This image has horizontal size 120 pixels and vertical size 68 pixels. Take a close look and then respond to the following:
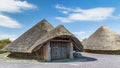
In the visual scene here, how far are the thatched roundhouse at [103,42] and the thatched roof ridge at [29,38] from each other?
10261 millimetres

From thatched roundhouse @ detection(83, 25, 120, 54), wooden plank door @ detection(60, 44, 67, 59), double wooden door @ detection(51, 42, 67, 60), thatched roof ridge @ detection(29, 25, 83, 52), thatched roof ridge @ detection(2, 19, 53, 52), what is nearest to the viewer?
thatched roof ridge @ detection(29, 25, 83, 52)

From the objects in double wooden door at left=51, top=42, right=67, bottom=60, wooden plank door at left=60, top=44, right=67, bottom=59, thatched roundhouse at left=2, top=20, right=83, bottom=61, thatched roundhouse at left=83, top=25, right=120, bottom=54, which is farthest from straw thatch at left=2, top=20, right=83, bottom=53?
thatched roundhouse at left=83, top=25, right=120, bottom=54

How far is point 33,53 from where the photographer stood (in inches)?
967

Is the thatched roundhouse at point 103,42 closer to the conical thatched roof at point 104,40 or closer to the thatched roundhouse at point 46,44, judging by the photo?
the conical thatched roof at point 104,40

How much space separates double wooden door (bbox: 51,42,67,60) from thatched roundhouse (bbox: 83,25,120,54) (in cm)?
1014

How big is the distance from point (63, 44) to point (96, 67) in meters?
9.24

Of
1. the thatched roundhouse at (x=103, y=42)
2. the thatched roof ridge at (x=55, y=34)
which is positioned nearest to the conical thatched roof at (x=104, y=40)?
the thatched roundhouse at (x=103, y=42)

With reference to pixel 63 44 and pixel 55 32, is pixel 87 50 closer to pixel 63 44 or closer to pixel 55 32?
pixel 63 44

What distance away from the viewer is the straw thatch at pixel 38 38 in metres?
22.4

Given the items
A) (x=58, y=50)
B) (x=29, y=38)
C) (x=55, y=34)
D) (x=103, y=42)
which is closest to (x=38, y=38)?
(x=29, y=38)

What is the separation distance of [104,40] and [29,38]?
580 inches

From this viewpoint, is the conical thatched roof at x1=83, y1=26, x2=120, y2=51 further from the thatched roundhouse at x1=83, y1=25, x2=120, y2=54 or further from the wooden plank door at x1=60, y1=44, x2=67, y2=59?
the wooden plank door at x1=60, y1=44, x2=67, y2=59

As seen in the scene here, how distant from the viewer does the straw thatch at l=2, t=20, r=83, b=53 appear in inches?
882

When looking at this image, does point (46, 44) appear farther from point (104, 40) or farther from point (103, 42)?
point (104, 40)
